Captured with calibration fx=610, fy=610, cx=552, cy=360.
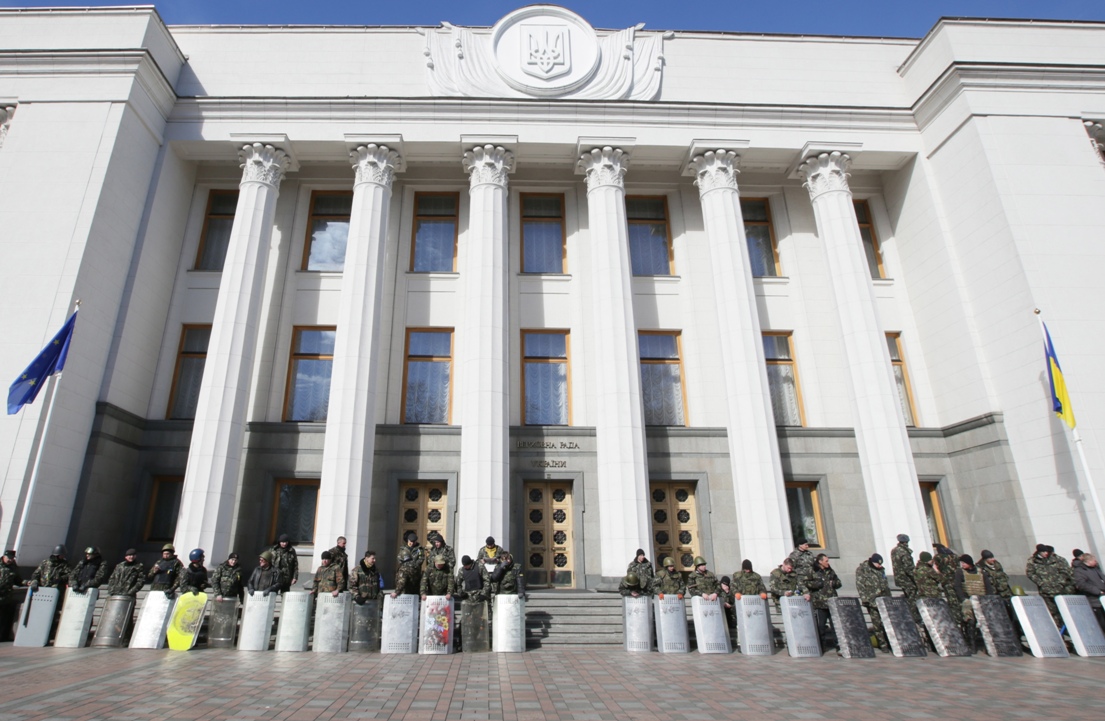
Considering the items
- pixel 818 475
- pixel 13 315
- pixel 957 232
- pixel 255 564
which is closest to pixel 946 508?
pixel 818 475

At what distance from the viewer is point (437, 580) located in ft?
32.5

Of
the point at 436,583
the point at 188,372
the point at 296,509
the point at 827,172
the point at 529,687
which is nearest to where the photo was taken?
the point at 529,687

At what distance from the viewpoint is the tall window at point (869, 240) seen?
18.3 meters

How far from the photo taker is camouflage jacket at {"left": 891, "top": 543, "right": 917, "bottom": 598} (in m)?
10.4

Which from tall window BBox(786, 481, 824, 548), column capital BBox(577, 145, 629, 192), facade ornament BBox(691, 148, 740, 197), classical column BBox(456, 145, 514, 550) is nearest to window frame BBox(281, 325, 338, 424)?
classical column BBox(456, 145, 514, 550)

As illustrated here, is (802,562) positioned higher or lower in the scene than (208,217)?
lower

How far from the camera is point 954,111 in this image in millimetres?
16656

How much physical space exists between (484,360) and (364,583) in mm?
6424

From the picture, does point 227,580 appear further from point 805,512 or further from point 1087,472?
point 1087,472

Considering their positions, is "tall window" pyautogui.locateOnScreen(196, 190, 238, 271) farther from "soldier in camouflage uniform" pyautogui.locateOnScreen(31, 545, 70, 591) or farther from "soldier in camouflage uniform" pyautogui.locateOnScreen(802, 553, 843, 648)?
"soldier in camouflage uniform" pyautogui.locateOnScreen(802, 553, 843, 648)

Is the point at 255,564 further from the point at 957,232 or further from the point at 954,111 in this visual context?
the point at 954,111

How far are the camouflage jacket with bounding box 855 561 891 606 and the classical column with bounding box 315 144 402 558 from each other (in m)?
10.0

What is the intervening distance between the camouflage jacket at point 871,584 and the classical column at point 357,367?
32.9 feet

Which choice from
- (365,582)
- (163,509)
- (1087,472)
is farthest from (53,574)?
(1087,472)
